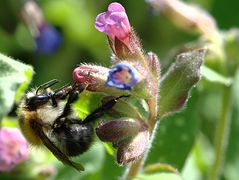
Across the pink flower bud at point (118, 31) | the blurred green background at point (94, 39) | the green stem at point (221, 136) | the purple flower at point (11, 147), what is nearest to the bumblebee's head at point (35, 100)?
Answer: the pink flower bud at point (118, 31)

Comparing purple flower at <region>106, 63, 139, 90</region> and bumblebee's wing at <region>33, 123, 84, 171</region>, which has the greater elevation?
purple flower at <region>106, 63, 139, 90</region>

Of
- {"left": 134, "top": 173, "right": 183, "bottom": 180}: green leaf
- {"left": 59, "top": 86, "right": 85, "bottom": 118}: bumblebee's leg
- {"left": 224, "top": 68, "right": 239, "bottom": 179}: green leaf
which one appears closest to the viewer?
{"left": 59, "top": 86, "right": 85, "bottom": 118}: bumblebee's leg

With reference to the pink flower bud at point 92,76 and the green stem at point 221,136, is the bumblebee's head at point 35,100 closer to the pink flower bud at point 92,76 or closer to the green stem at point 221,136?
the pink flower bud at point 92,76

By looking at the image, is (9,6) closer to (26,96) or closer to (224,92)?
(224,92)

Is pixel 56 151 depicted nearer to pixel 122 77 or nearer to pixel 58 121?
pixel 58 121

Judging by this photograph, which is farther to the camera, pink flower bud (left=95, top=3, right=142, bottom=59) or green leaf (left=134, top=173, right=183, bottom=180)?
green leaf (left=134, top=173, right=183, bottom=180)

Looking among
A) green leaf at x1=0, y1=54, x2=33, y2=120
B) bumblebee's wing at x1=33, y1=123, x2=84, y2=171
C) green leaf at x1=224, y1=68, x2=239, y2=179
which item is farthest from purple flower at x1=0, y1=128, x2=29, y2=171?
green leaf at x1=224, y1=68, x2=239, y2=179

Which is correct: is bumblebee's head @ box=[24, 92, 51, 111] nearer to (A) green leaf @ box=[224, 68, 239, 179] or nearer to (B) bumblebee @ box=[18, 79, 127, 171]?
(B) bumblebee @ box=[18, 79, 127, 171]

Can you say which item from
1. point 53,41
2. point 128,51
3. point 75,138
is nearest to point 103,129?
point 75,138
